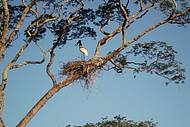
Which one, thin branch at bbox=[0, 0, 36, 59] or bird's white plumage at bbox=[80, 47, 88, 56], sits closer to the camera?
thin branch at bbox=[0, 0, 36, 59]

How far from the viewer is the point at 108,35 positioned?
377 inches

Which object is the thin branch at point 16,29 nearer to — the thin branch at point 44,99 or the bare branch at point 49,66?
the bare branch at point 49,66

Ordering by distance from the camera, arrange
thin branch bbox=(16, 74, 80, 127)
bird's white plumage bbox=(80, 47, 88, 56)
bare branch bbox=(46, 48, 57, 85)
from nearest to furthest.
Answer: thin branch bbox=(16, 74, 80, 127) → bare branch bbox=(46, 48, 57, 85) → bird's white plumage bbox=(80, 47, 88, 56)

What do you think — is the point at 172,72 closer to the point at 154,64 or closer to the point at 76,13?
the point at 154,64

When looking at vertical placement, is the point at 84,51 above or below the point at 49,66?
above

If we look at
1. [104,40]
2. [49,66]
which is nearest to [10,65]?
[49,66]

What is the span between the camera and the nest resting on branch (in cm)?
920

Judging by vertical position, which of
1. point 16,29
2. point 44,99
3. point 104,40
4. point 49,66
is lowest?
point 44,99

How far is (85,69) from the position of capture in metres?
9.23

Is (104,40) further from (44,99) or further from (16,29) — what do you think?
(16,29)

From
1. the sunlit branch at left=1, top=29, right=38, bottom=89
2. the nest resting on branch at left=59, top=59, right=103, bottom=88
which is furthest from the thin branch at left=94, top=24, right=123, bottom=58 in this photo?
the sunlit branch at left=1, top=29, right=38, bottom=89

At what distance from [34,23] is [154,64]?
4.14m

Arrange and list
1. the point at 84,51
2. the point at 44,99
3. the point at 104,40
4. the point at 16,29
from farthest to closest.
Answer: the point at 84,51
the point at 16,29
the point at 104,40
the point at 44,99

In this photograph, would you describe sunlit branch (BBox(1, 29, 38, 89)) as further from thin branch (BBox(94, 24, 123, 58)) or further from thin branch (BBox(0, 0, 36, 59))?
thin branch (BBox(94, 24, 123, 58))
